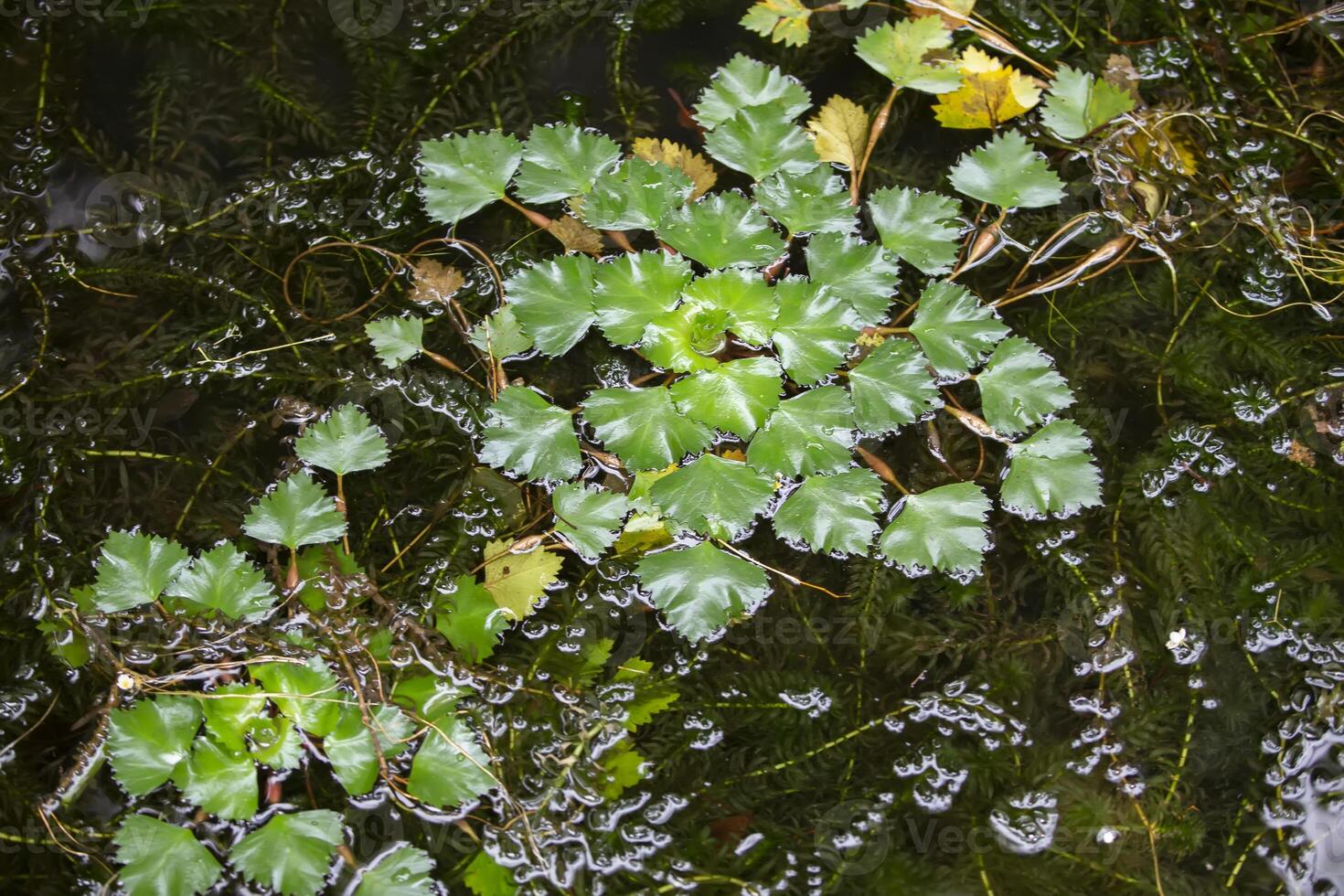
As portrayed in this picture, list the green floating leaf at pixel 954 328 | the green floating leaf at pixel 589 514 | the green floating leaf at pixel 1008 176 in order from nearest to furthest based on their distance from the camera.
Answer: the green floating leaf at pixel 589 514 → the green floating leaf at pixel 954 328 → the green floating leaf at pixel 1008 176

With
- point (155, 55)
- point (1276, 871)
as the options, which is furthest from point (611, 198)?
point (1276, 871)

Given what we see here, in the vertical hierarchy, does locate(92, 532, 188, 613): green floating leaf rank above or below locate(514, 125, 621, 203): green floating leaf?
below

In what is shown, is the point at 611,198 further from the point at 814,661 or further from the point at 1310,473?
the point at 1310,473

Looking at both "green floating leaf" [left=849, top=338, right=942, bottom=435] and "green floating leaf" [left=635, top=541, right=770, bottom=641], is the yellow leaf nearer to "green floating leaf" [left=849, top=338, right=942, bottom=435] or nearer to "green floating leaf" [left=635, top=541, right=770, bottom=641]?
"green floating leaf" [left=849, top=338, right=942, bottom=435]

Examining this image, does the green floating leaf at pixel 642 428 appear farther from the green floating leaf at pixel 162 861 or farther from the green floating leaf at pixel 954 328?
the green floating leaf at pixel 162 861

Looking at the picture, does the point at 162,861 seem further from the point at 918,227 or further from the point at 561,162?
the point at 918,227

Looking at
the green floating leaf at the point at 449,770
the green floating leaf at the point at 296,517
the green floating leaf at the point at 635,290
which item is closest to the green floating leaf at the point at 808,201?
the green floating leaf at the point at 635,290

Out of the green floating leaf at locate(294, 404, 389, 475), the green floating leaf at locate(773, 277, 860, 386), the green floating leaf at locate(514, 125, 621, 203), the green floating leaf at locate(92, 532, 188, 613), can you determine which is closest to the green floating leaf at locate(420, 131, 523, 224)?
the green floating leaf at locate(514, 125, 621, 203)
